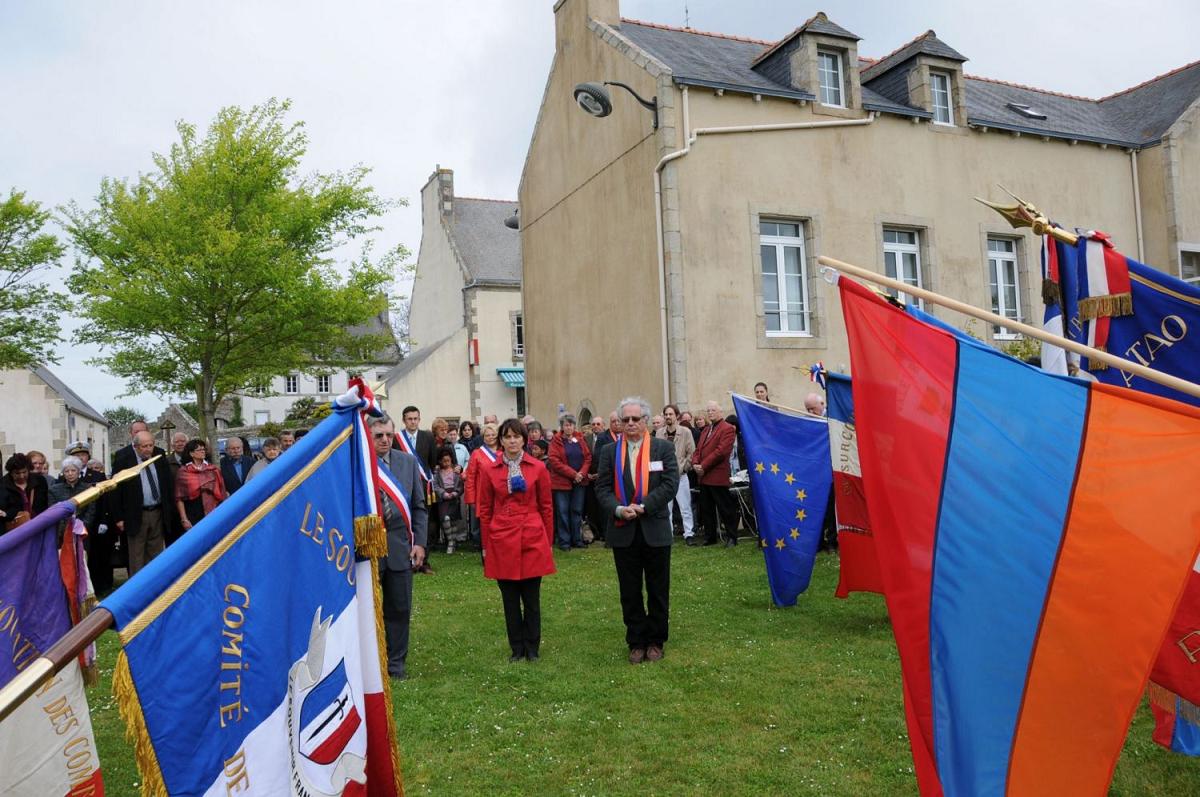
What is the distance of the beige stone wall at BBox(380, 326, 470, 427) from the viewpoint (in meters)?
36.9

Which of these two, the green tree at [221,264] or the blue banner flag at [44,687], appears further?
the green tree at [221,264]

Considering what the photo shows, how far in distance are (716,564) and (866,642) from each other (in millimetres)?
4142

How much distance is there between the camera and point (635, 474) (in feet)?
24.8

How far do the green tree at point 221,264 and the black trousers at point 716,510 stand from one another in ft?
42.0

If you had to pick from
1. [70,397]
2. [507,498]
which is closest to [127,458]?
[507,498]

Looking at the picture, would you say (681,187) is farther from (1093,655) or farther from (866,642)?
(1093,655)

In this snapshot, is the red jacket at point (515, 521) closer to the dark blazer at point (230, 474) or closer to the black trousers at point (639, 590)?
the black trousers at point (639, 590)

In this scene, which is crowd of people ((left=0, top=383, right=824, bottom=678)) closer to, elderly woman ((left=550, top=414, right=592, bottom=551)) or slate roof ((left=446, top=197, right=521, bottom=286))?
elderly woman ((left=550, top=414, right=592, bottom=551))

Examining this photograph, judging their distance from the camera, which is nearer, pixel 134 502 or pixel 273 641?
pixel 273 641

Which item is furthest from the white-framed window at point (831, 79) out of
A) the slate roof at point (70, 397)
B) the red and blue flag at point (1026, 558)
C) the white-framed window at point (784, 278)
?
the slate roof at point (70, 397)

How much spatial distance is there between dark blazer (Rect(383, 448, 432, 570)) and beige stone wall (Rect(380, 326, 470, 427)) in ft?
96.5

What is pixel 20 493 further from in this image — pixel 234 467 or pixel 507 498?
pixel 507 498

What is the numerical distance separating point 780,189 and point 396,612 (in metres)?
12.4

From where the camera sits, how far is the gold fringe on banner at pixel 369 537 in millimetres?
3891
